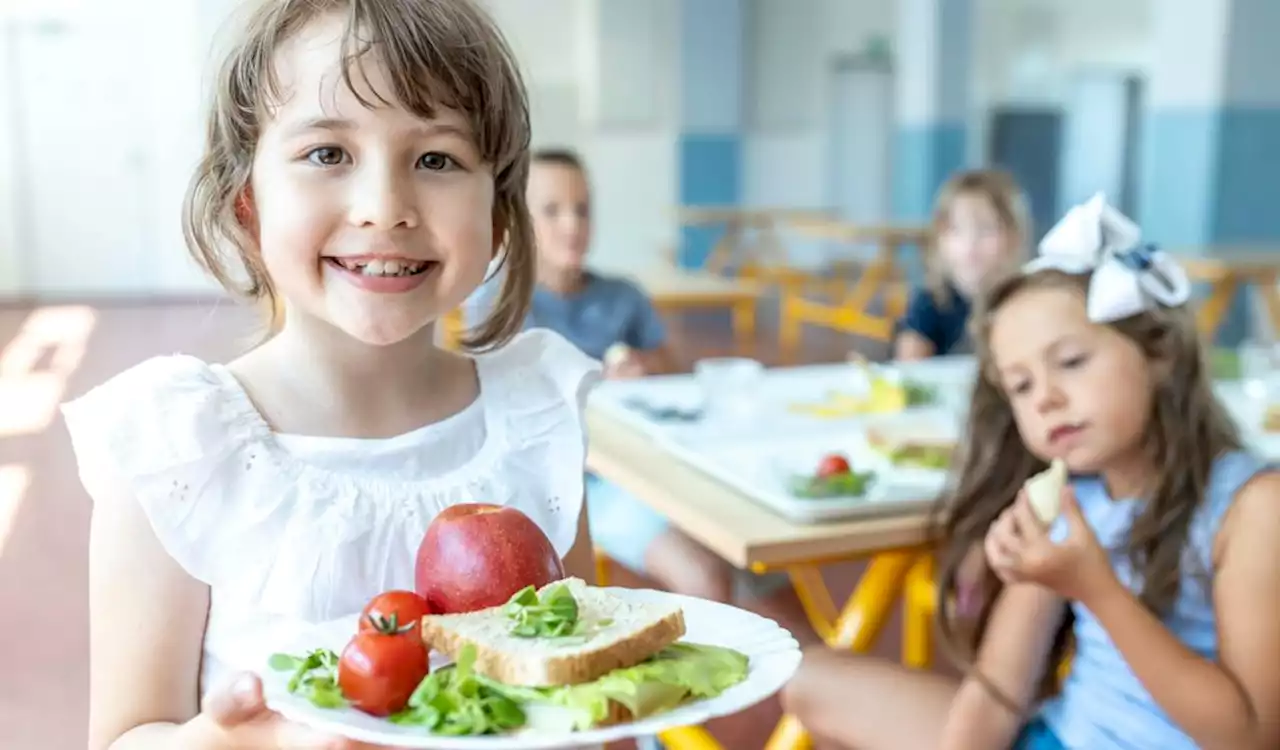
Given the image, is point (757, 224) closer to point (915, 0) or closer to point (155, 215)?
point (915, 0)

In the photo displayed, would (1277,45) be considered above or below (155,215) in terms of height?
above

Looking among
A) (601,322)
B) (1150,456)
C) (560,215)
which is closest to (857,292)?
(601,322)

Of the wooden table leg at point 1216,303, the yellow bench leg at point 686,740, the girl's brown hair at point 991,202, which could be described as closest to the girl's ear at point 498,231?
the yellow bench leg at point 686,740

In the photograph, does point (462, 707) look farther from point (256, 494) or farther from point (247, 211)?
point (247, 211)

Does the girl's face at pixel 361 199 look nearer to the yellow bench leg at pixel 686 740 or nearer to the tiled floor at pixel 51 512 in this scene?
the tiled floor at pixel 51 512

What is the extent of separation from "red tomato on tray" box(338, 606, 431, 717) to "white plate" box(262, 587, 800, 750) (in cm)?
1

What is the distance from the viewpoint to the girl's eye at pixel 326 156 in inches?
35.9

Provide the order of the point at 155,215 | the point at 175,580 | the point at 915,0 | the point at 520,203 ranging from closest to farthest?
1. the point at 175,580
2. the point at 520,203
3. the point at 915,0
4. the point at 155,215

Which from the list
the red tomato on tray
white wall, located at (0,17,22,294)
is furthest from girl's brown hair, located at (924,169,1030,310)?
white wall, located at (0,17,22,294)

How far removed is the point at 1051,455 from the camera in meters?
1.51

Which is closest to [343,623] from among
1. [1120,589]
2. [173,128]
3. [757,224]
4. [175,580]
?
[175,580]

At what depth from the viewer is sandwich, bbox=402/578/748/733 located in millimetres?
754

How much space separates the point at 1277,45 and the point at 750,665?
18.4 feet

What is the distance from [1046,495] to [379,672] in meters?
0.81
